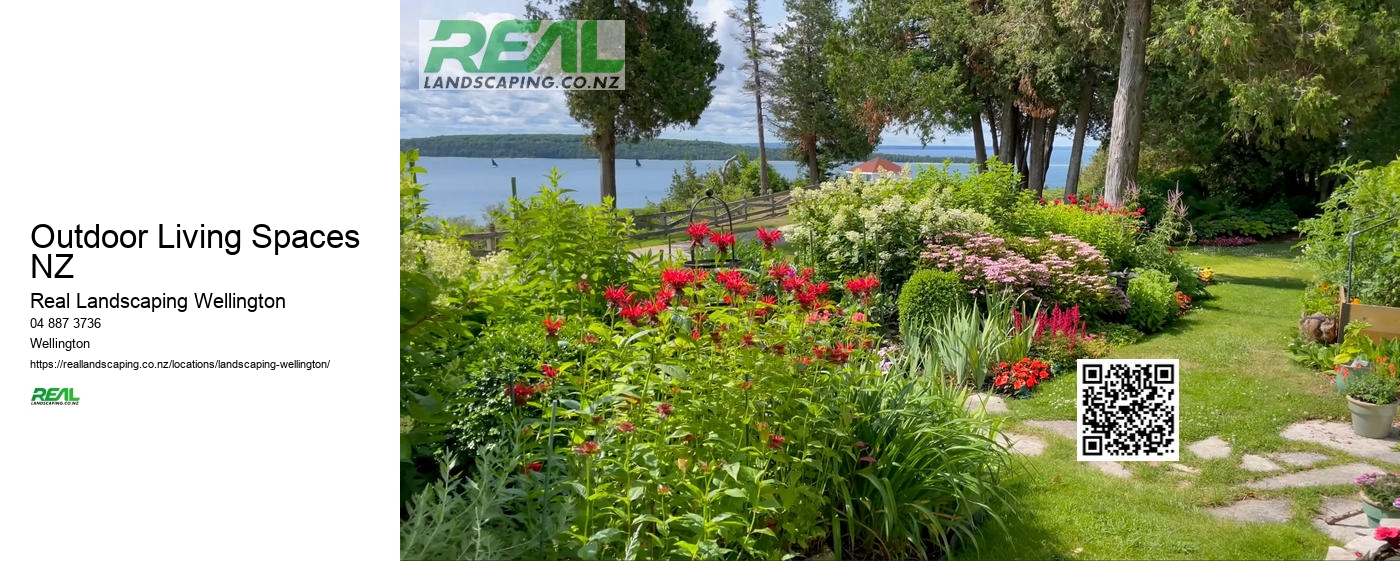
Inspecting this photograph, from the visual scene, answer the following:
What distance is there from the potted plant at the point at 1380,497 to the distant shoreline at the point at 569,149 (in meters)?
11.4

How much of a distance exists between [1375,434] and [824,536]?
367 cm

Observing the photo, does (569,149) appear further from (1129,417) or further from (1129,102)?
(1129,417)

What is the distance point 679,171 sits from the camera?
22188mm

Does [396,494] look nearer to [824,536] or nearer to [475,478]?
[475,478]

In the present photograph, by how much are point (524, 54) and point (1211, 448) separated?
42.7 ft

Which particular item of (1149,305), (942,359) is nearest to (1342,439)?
(942,359)

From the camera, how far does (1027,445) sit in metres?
4.64

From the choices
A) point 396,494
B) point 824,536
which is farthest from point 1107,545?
point 396,494

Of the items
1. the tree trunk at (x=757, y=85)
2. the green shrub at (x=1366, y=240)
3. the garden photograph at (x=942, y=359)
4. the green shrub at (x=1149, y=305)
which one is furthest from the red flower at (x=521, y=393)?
the tree trunk at (x=757, y=85)

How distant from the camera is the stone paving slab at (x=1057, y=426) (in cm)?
487

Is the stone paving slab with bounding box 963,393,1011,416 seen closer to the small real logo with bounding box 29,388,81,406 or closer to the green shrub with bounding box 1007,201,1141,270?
the green shrub with bounding box 1007,201,1141,270

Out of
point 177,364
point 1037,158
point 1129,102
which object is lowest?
point 177,364

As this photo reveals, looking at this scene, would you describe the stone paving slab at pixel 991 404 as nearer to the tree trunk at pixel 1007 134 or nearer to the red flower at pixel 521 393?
the red flower at pixel 521 393

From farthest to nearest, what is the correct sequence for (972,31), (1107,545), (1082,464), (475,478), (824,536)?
(972,31), (1082,464), (1107,545), (824,536), (475,478)
